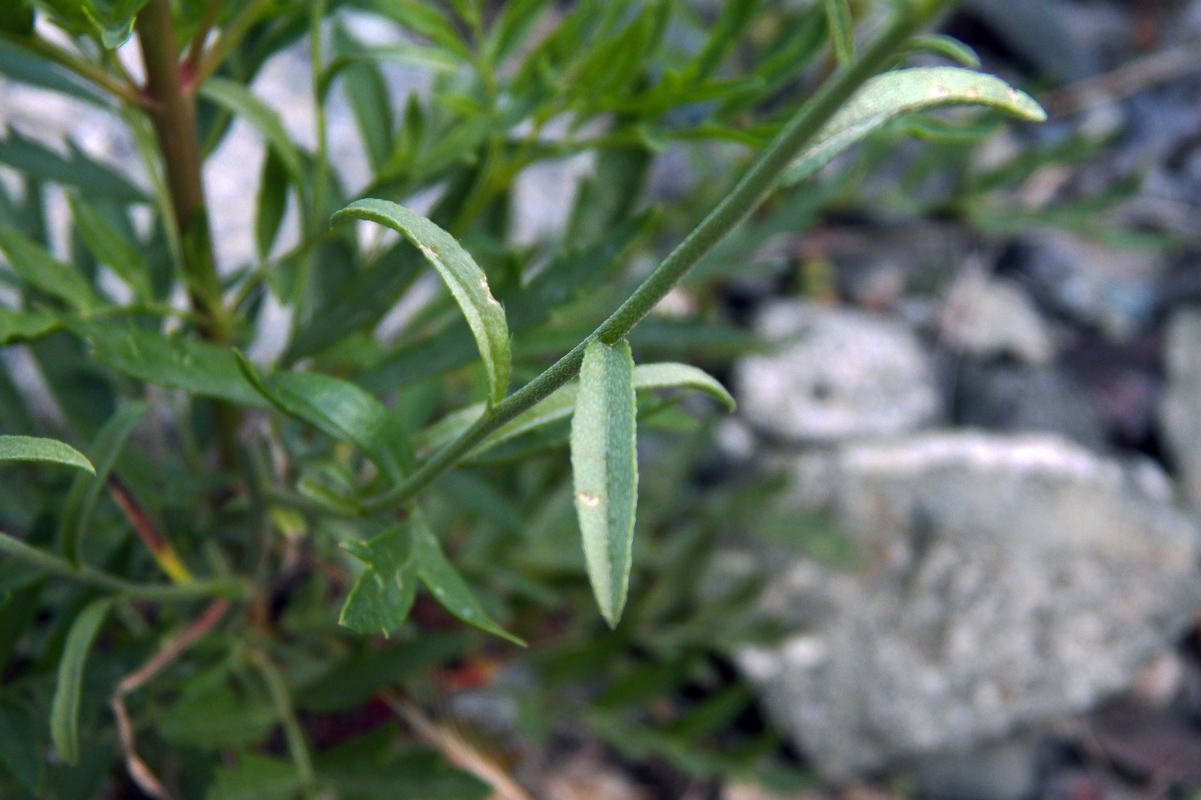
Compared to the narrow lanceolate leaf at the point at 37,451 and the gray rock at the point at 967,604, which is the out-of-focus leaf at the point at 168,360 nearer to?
the narrow lanceolate leaf at the point at 37,451

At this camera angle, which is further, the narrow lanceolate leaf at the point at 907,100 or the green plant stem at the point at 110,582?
the green plant stem at the point at 110,582

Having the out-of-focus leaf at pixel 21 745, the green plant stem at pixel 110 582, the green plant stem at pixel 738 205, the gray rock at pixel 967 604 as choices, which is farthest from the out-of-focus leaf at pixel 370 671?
the gray rock at pixel 967 604

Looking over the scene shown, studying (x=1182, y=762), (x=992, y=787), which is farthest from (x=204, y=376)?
(x=1182, y=762)

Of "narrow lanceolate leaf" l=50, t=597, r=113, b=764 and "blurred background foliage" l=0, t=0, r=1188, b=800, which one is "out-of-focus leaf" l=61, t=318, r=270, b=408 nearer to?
"blurred background foliage" l=0, t=0, r=1188, b=800

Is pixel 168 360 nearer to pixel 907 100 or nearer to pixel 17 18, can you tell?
pixel 17 18

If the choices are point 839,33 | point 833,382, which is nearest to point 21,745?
point 839,33

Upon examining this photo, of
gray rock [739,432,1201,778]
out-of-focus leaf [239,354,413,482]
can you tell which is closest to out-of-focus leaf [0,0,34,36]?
out-of-focus leaf [239,354,413,482]

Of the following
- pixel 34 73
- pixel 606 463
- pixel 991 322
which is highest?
pixel 34 73
